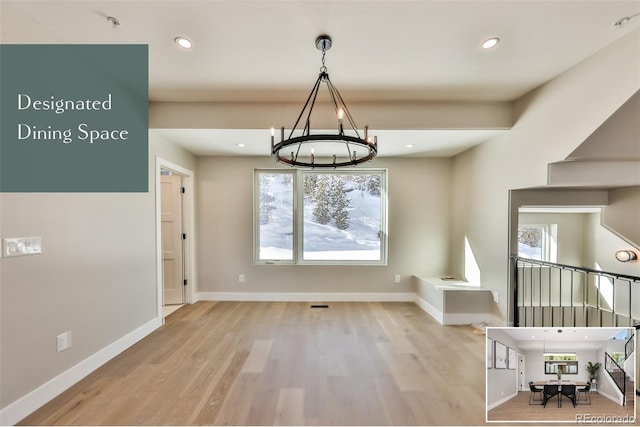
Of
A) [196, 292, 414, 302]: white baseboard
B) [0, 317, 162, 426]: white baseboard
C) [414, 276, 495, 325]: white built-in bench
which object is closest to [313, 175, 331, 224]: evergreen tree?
[196, 292, 414, 302]: white baseboard

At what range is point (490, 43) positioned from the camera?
1.91m

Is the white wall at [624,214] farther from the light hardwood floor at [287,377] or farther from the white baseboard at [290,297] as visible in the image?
the white baseboard at [290,297]

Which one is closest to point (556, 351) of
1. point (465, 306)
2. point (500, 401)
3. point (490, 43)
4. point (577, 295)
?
point (500, 401)

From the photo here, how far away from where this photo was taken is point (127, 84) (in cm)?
249

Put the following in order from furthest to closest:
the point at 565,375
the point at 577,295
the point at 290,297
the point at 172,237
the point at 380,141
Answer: the point at 577,295 < the point at 290,297 < the point at 172,237 < the point at 380,141 < the point at 565,375

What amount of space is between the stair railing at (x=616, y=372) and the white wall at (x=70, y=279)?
11.2 ft

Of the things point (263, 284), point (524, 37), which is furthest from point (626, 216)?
point (263, 284)

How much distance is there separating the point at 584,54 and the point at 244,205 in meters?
4.16

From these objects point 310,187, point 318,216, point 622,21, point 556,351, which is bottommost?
point 556,351

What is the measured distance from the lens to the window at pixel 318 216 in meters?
4.21

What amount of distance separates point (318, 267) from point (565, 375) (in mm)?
3210

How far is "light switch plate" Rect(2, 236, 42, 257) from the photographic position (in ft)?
5.29

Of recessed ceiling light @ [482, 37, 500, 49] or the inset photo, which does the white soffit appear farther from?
the inset photo

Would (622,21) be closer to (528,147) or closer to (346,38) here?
(528,147)
